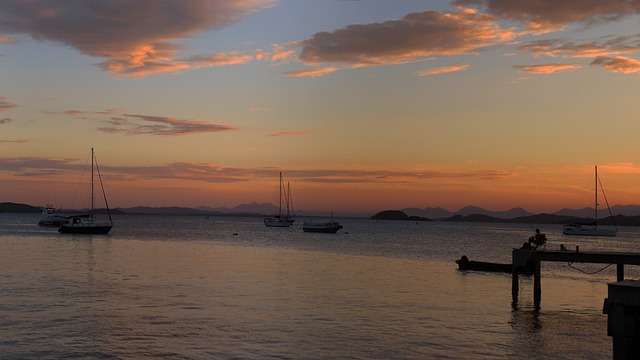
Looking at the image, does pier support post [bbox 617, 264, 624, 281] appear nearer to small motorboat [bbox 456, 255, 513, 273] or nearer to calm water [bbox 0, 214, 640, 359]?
calm water [bbox 0, 214, 640, 359]

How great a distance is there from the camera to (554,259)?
142ft

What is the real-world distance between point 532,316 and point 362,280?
20.2 meters

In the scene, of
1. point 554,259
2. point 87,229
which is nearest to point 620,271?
point 554,259

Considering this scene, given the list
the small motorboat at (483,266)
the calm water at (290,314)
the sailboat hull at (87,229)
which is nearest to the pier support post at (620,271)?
the calm water at (290,314)

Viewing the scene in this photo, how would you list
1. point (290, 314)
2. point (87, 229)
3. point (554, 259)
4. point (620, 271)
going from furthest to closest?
point (87, 229)
point (620, 271)
point (554, 259)
point (290, 314)

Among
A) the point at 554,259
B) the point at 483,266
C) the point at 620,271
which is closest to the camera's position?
the point at 554,259

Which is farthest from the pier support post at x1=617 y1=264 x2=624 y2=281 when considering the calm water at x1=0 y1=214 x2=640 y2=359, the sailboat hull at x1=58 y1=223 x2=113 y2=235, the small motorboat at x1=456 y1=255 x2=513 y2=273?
the sailboat hull at x1=58 y1=223 x2=113 y2=235

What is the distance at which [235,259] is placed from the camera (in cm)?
8025

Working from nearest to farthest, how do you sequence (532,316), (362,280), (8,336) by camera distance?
1. (8,336)
2. (532,316)
3. (362,280)

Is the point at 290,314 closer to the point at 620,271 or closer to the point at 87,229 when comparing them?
the point at 620,271

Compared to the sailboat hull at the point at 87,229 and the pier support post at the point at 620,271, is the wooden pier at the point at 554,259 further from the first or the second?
the sailboat hull at the point at 87,229

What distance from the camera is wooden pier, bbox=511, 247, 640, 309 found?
41031mm

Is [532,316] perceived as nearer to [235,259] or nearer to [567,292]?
[567,292]

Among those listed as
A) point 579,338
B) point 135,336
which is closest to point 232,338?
point 135,336
